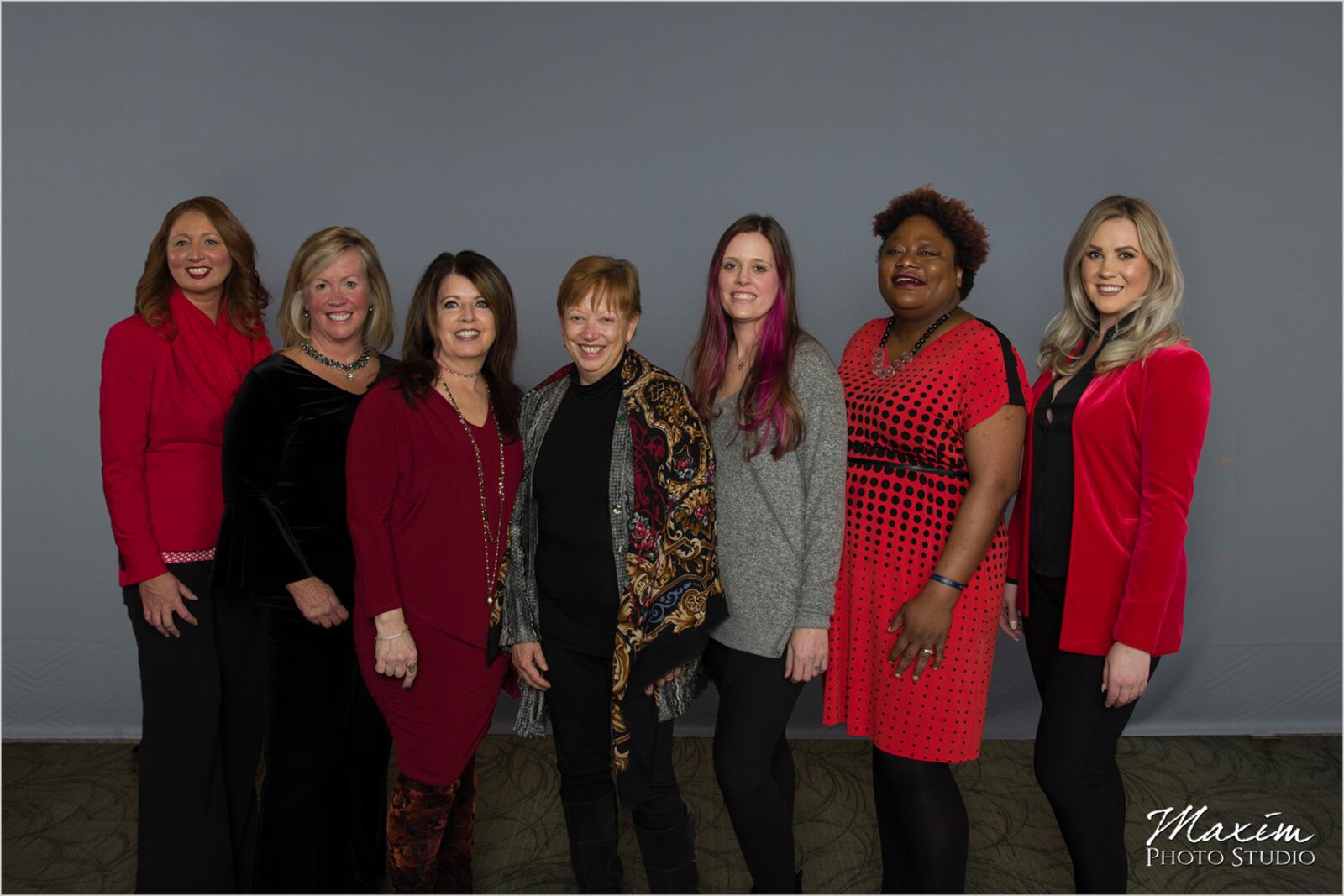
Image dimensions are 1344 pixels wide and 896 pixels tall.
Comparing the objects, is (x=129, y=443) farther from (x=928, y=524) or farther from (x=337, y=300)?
(x=928, y=524)

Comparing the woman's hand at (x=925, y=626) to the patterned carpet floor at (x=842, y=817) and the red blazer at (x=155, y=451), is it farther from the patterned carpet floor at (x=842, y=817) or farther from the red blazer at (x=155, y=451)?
the red blazer at (x=155, y=451)

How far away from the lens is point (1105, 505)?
78.5 inches

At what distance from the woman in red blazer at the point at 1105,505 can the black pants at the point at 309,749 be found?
1.64m

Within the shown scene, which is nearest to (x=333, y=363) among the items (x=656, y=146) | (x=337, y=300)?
(x=337, y=300)

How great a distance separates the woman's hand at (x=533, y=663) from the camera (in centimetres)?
210

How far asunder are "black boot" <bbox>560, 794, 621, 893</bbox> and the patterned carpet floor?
41 cm

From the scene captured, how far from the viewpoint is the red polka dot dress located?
6.51 feet

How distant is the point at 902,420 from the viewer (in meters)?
2.01

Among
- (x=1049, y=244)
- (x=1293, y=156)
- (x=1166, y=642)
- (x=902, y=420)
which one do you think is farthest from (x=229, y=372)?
(x=1293, y=156)

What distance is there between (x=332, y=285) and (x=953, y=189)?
2388 millimetres

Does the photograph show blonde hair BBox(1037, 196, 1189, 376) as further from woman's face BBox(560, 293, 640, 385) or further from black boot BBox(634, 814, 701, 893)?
black boot BBox(634, 814, 701, 893)

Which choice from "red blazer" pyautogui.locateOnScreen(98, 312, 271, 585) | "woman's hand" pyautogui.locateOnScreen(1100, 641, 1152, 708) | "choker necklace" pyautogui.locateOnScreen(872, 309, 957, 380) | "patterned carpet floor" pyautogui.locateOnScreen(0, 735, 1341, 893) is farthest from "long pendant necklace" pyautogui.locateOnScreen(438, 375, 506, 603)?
"woman's hand" pyautogui.locateOnScreen(1100, 641, 1152, 708)

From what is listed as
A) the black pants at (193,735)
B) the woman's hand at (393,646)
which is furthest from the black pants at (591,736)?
the black pants at (193,735)

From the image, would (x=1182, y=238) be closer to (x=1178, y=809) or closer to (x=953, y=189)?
(x=953, y=189)
